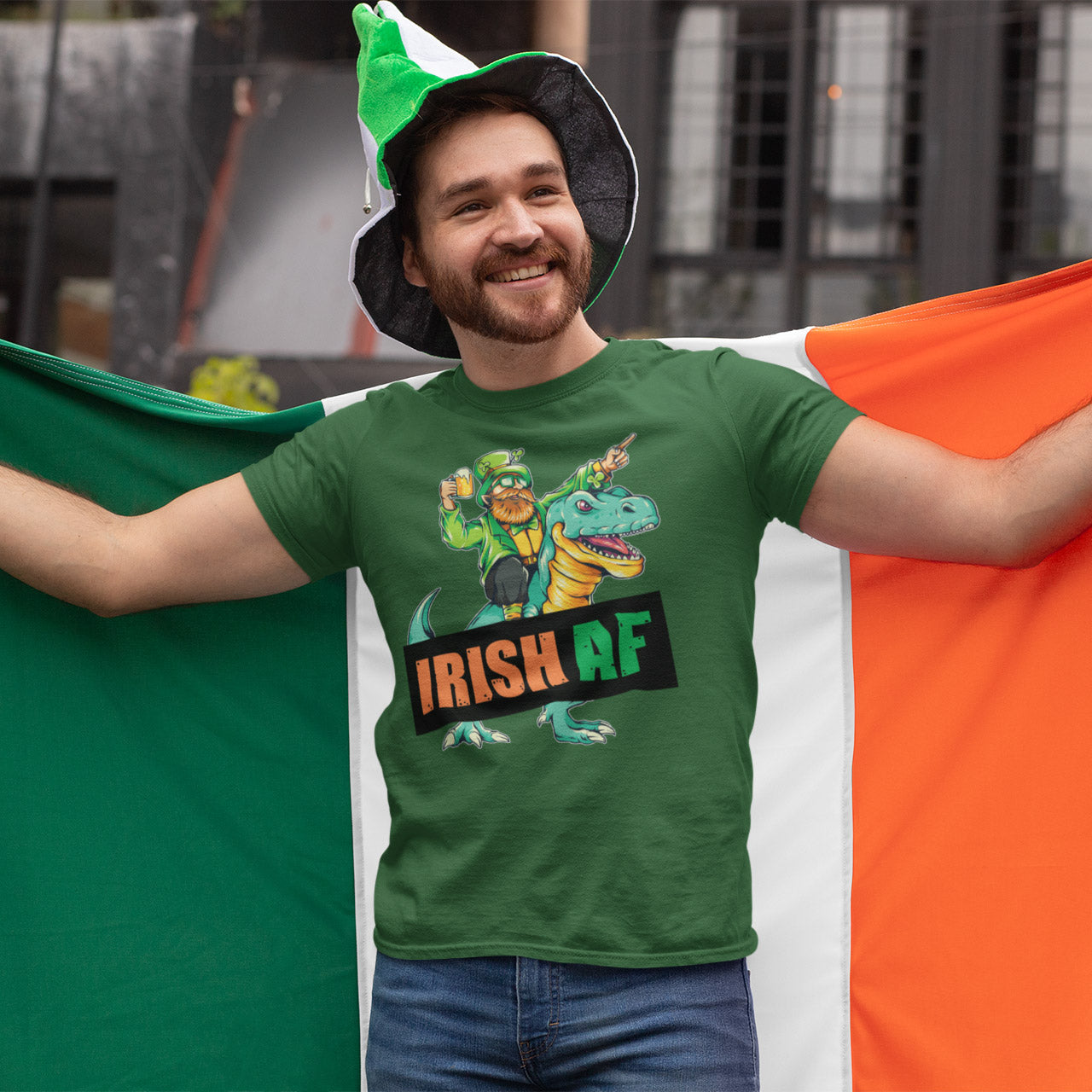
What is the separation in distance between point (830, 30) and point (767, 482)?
306 inches

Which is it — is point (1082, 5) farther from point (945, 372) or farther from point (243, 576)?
point (243, 576)

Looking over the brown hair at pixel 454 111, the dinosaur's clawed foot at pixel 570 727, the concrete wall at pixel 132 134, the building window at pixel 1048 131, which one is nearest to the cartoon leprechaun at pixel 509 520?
the dinosaur's clawed foot at pixel 570 727

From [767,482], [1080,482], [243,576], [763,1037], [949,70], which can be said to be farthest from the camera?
[949,70]

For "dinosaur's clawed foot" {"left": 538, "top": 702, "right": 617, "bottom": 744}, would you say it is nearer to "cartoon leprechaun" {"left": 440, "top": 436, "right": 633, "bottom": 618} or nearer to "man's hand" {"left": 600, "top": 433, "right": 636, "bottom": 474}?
"cartoon leprechaun" {"left": 440, "top": 436, "right": 633, "bottom": 618}

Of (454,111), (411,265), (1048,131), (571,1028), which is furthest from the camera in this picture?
(1048,131)

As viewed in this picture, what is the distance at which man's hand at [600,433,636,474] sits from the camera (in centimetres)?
195

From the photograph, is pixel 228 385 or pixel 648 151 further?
pixel 648 151

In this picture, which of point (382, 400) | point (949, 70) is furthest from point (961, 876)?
point (949, 70)

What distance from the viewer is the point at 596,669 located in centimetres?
190

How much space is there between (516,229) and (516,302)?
0.37ft

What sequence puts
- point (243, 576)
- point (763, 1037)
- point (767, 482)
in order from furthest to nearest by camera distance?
point (763, 1037)
point (243, 576)
point (767, 482)

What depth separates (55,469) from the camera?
2.45 meters

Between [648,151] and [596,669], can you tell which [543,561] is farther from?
[648,151]

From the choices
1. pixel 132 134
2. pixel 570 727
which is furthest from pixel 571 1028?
pixel 132 134
